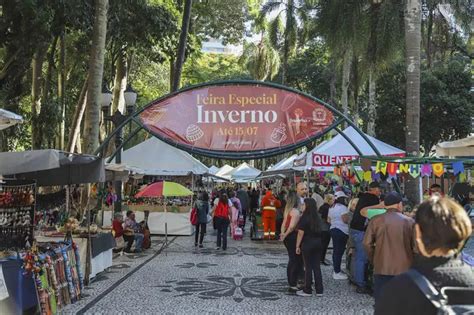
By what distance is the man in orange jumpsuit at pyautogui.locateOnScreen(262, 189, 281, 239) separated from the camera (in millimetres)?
16016

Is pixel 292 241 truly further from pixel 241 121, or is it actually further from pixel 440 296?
pixel 440 296

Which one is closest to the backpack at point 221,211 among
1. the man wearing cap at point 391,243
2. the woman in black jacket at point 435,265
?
the man wearing cap at point 391,243

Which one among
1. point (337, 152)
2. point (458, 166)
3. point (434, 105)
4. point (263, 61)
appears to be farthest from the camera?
point (263, 61)

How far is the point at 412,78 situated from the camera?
496 inches

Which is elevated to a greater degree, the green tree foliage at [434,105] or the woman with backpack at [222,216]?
the green tree foliage at [434,105]

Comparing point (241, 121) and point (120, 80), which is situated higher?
point (120, 80)

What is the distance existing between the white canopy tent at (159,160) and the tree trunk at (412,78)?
9.44 meters

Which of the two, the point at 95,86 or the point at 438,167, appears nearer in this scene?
the point at 438,167

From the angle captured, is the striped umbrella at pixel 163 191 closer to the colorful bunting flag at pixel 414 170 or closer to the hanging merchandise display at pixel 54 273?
the hanging merchandise display at pixel 54 273

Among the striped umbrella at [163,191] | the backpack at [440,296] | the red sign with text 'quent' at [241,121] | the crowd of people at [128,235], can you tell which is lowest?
the crowd of people at [128,235]

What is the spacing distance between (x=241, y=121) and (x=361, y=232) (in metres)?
3.20

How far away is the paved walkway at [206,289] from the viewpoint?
7801 millimetres

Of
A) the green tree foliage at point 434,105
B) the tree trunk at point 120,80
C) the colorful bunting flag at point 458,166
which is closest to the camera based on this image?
the colorful bunting flag at point 458,166

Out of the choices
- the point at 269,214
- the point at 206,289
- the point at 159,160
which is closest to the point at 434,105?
the point at 159,160
